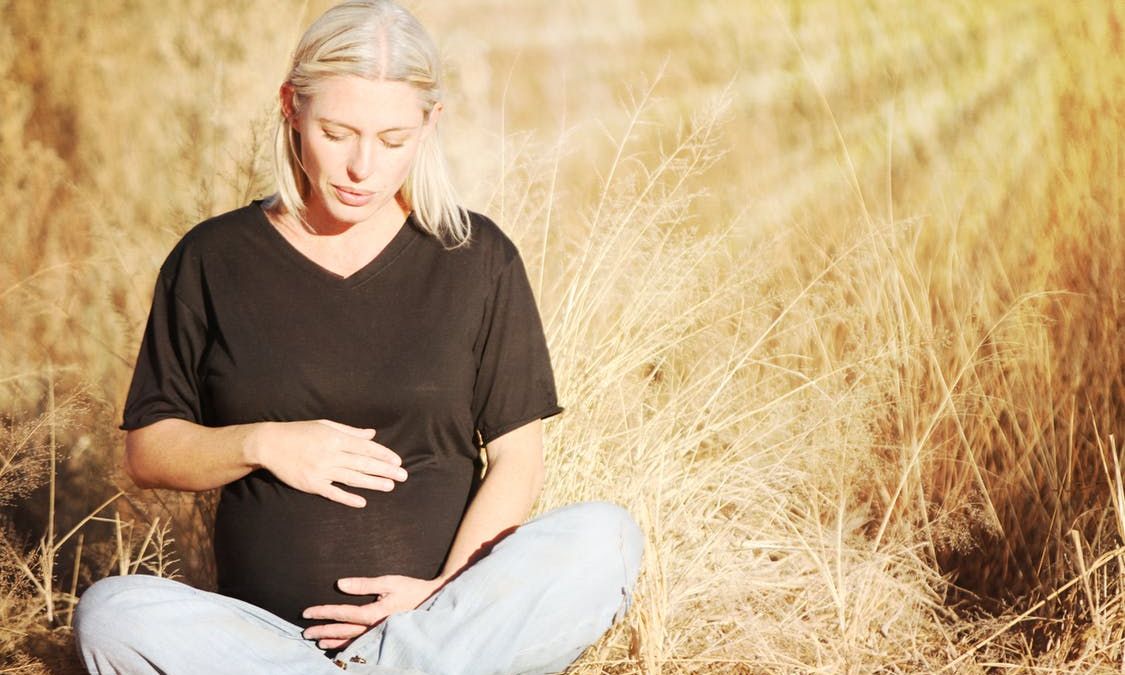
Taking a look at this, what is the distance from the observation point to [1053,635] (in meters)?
2.26

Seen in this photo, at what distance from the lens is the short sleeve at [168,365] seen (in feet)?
6.54

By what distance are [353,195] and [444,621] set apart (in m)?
0.66

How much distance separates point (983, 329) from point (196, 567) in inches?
73.4

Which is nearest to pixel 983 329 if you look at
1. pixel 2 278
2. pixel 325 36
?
pixel 325 36

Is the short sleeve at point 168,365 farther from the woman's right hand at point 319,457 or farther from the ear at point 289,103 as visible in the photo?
the ear at point 289,103

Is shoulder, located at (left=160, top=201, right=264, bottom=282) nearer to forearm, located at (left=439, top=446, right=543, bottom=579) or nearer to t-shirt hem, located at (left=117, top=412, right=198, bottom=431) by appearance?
t-shirt hem, located at (left=117, top=412, right=198, bottom=431)

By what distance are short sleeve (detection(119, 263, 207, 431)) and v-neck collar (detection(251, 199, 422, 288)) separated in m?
0.18

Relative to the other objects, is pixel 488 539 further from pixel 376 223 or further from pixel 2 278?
pixel 2 278

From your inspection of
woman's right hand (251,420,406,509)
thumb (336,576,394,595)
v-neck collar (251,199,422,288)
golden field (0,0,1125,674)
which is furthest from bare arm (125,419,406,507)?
golden field (0,0,1125,674)

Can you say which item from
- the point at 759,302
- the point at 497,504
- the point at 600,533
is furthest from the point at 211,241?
the point at 759,302

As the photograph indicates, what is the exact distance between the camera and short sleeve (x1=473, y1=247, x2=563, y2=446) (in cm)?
202

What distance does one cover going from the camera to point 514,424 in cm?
202

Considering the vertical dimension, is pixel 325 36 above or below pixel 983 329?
above

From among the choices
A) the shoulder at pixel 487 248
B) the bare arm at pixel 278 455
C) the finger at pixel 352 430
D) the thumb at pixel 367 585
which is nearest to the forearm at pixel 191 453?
the bare arm at pixel 278 455
